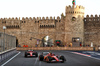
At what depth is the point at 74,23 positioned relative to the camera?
6412cm

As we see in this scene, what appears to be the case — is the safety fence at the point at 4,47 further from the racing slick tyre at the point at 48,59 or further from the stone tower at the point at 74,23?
the stone tower at the point at 74,23

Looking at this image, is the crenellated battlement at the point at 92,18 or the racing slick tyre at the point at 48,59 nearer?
the racing slick tyre at the point at 48,59

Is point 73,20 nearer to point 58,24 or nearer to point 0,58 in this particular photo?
point 58,24

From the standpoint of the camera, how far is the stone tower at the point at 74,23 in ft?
210

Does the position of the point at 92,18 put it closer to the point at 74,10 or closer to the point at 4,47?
the point at 74,10

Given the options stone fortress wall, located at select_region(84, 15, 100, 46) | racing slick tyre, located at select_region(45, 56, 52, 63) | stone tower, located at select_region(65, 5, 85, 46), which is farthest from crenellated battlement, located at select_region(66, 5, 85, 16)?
racing slick tyre, located at select_region(45, 56, 52, 63)

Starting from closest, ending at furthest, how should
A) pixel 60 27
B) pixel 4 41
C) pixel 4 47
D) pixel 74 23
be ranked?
pixel 4 41, pixel 4 47, pixel 74 23, pixel 60 27

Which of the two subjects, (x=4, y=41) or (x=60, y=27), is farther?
(x=60, y=27)

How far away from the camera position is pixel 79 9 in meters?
65.1

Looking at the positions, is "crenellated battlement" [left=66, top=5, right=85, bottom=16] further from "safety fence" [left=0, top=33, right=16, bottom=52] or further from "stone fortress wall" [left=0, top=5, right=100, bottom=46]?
"safety fence" [left=0, top=33, right=16, bottom=52]

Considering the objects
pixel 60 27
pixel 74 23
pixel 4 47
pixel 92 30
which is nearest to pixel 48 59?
pixel 4 47

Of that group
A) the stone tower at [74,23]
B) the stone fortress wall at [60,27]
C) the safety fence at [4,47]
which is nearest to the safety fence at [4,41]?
the safety fence at [4,47]

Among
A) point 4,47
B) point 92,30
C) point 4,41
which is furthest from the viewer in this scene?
point 92,30

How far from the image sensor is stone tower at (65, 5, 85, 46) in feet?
210
